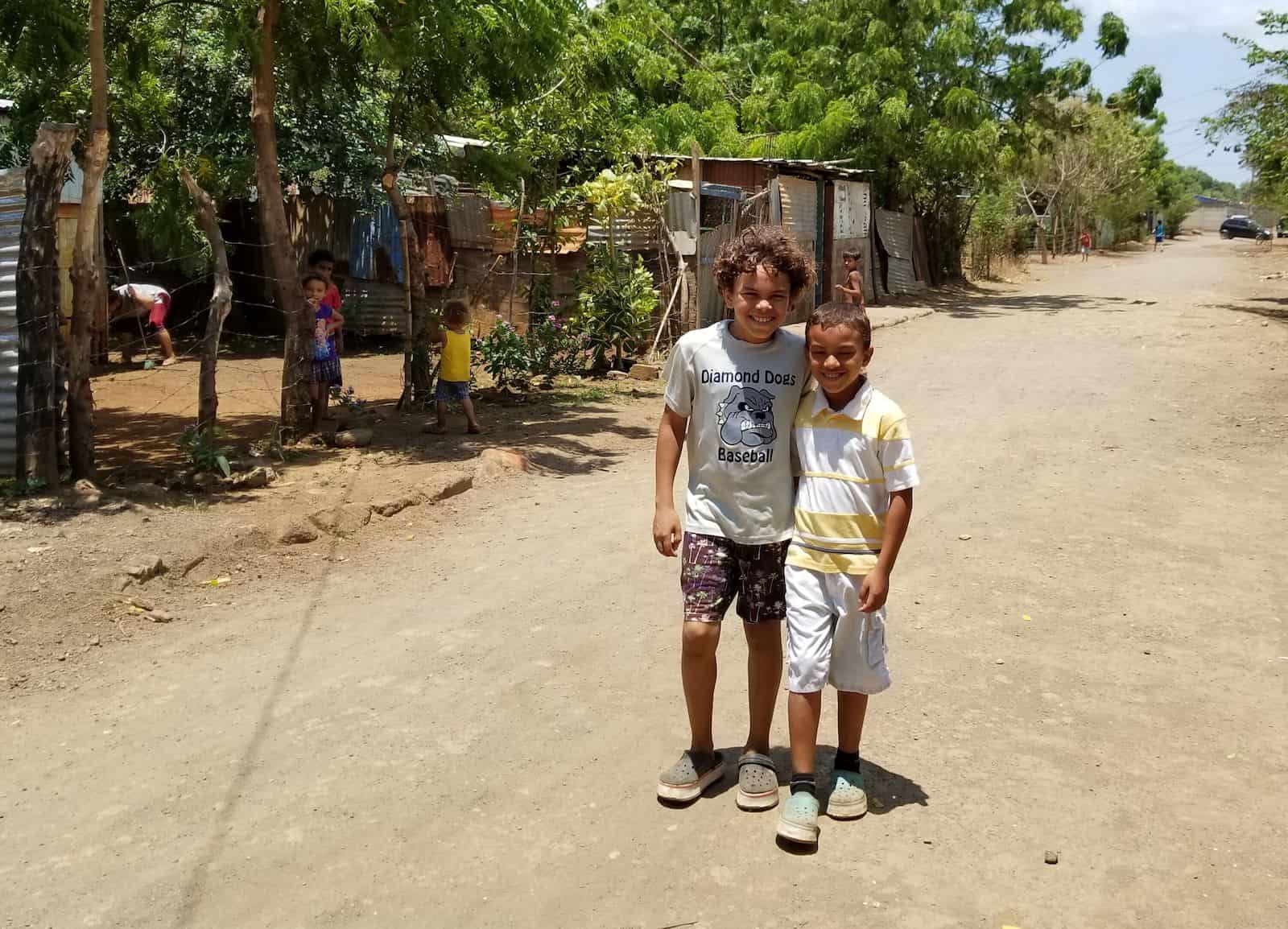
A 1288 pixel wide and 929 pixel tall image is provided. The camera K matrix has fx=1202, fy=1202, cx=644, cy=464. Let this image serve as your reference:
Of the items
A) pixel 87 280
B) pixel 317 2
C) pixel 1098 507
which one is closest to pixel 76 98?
pixel 317 2

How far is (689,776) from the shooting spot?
11.4 feet

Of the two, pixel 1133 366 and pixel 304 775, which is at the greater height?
pixel 1133 366

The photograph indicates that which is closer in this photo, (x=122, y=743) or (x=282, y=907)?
(x=282, y=907)

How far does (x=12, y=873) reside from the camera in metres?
3.16

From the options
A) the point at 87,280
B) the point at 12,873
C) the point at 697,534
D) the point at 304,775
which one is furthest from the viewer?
the point at 87,280

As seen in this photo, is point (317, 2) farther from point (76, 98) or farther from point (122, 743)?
point (122, 743)

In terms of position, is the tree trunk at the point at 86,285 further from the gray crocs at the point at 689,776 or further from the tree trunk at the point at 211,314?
the gray crocs at the point at 689,776

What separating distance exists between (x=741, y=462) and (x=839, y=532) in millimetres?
333

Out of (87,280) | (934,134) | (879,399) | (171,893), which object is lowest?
(171,893)

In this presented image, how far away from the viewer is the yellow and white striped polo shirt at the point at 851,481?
3.21 metres

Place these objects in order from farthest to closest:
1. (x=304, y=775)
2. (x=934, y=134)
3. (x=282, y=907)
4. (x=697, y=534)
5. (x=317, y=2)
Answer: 1. (x=934, y=134)
2. (x=317, y=2)
3. (x=304, y=775)
4. (x=697, y=534)
5. (x=282, y=907)

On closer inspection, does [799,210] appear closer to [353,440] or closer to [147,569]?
[353,440]

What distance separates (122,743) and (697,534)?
2113 millimetres

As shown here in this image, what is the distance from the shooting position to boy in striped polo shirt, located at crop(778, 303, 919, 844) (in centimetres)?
319
